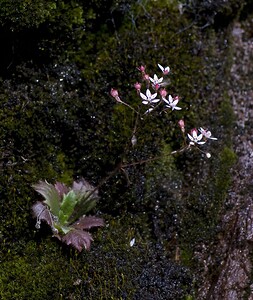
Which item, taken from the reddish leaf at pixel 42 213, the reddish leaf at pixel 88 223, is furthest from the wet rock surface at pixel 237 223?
the reddish leaf at pixel 42 213

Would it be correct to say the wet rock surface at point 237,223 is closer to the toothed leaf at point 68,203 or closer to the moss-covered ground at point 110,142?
the moss-covered ground at point 110,142

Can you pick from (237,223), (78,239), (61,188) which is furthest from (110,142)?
(237,223)

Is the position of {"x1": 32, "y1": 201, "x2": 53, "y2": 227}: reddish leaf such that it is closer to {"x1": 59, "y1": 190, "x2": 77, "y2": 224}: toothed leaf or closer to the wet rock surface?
{"x1": 59, "y1": 190, "x2": 77, "y2": 224}: toothed leaf

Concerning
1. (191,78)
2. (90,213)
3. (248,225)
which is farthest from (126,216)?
(191,78)

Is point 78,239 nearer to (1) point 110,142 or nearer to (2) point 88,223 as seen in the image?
(2) point 88,223

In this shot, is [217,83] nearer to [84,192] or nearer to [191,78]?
[191,78]
